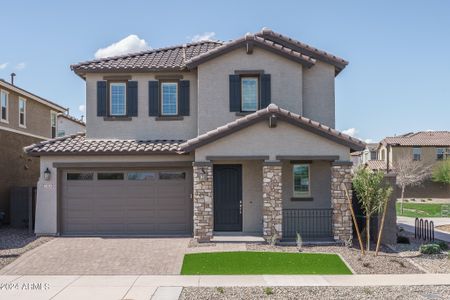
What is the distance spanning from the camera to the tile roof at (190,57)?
57.9 feet

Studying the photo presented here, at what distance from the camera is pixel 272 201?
15492 mm

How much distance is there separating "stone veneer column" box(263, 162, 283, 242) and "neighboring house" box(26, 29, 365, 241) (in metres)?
0.36

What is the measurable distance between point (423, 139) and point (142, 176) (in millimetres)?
41890

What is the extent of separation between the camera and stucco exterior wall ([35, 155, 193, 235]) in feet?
56.9

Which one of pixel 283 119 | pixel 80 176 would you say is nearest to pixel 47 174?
pixel 80 176

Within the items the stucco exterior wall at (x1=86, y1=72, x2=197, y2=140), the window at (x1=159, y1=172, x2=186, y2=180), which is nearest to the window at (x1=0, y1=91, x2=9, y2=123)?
the stucco exterior wall at (x1=86, y1=72, x2=197, y2=140)

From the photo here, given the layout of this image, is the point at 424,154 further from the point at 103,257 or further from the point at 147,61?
Result: the point at 103,257

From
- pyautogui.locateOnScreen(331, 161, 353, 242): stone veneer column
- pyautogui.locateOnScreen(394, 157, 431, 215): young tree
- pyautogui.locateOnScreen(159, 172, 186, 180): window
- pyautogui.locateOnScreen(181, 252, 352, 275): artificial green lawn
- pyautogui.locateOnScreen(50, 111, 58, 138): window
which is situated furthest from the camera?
pyautogui.locateOnScreen(394, 157, 431, 215): young tree

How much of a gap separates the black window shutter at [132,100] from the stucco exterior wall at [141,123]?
15 cm

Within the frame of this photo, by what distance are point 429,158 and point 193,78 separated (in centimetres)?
3902

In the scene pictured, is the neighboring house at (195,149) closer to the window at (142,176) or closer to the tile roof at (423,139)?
the window at (142,176)

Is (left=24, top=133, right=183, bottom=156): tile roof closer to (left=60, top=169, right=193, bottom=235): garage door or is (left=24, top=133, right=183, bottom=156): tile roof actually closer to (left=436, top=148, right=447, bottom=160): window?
(left=60, top=169, right=193, bottom=235): garage door

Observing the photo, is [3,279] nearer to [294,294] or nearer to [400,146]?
[294,294]

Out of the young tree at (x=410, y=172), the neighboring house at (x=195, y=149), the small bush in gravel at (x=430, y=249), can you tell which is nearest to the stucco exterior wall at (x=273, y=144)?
the neighboring house at (x=195, y=149)
